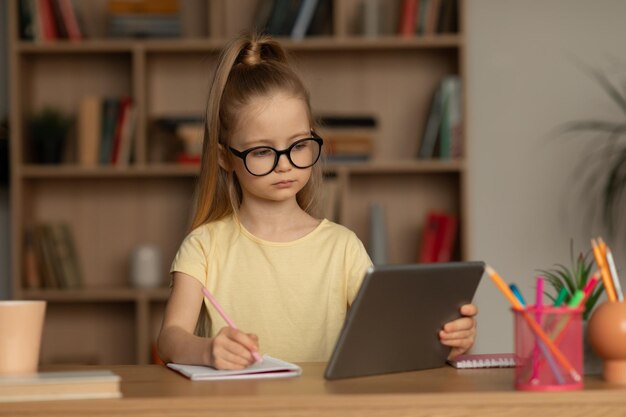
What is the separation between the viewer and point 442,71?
13.0 ft

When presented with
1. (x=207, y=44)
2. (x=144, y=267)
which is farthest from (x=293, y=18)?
(x=144, y=267)

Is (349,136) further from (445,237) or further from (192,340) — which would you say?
(192,340)

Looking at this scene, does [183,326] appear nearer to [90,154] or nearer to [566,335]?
[566,335]

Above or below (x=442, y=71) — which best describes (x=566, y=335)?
below

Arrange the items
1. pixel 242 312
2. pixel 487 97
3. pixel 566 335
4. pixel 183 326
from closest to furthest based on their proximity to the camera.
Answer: pixel 566 335
pixel 183 326
pixel 242 312
pixel 487 97

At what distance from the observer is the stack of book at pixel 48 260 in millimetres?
→ 3832

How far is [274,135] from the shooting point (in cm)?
167

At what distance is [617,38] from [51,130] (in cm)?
223

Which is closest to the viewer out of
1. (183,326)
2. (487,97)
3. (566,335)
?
(566,335)

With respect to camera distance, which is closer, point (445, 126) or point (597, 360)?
point (597, 360)

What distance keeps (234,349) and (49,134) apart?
108 inches

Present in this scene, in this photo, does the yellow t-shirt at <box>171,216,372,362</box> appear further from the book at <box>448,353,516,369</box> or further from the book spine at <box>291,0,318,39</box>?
the book spine at <box>291,0,318,39</box>

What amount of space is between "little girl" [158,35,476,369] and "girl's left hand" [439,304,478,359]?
1.33 ft

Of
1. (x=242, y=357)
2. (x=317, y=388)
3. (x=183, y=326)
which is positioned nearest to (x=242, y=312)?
(x=183, y=326)
